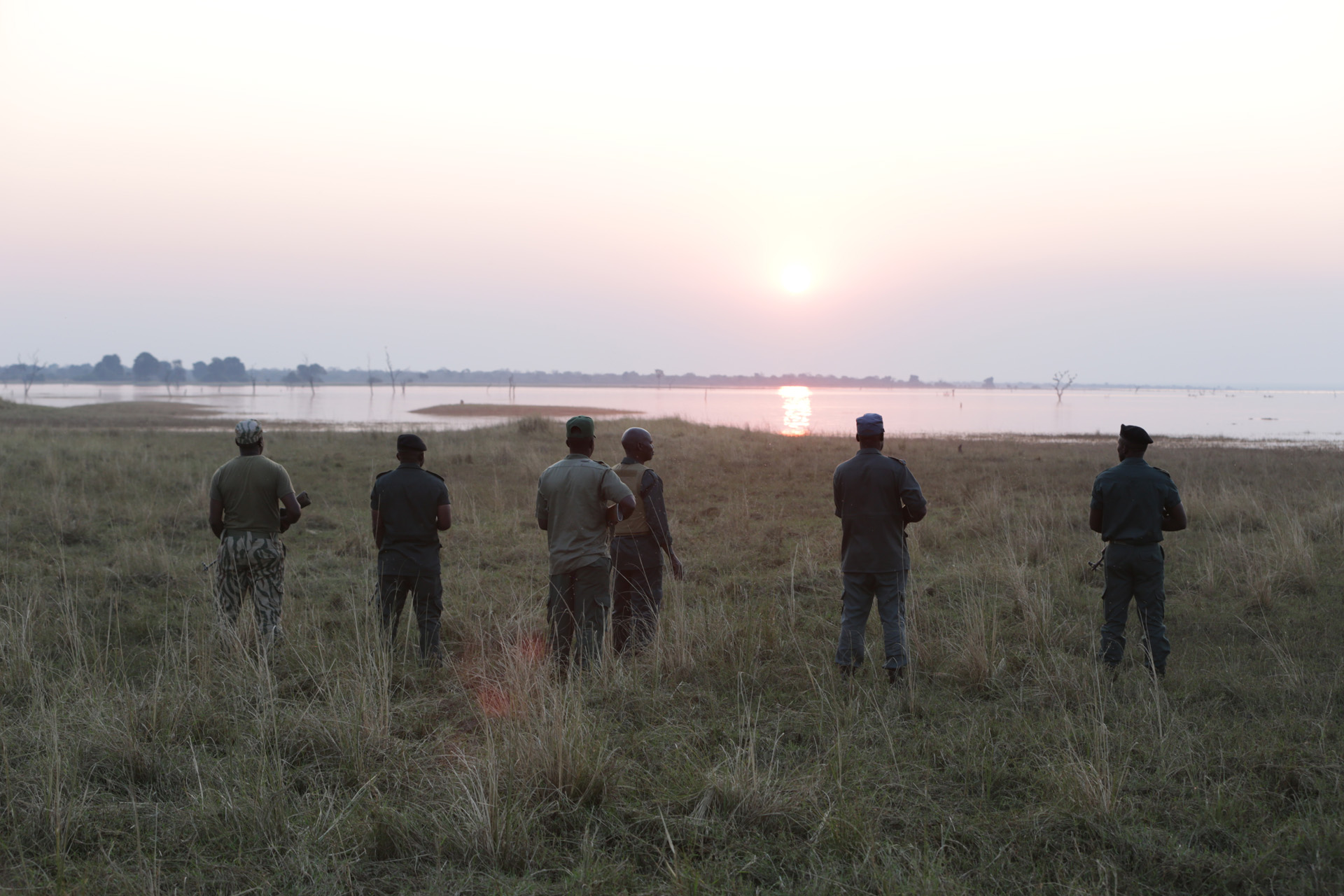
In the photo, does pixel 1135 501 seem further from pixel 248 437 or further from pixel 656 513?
pixel 248 437

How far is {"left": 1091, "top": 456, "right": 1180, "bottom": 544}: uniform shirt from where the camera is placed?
6.13 metres

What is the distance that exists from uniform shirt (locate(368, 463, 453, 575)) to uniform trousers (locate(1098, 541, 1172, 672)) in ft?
17.1

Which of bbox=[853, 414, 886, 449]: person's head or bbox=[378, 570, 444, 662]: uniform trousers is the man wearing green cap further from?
bbox=[853, 414, 886, 449]: person's head

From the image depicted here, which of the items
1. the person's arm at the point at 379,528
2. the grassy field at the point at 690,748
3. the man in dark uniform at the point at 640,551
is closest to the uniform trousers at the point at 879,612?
the grassy field at the point at 690,748

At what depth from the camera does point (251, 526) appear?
6.46 meters

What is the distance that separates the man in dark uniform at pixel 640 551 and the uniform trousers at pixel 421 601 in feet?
4.73

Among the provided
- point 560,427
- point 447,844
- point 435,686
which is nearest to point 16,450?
point 560,427

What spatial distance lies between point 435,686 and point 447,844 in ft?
7.52

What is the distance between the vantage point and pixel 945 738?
5.09 m

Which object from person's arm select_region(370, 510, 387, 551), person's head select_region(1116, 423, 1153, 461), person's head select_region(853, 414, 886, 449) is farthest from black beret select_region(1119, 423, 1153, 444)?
person's arm select_region(370, 510, 387, 551)

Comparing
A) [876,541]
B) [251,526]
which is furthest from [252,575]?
[876,541]

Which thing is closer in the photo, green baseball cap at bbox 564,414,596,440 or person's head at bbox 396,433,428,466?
green baseball cap at bbox 564,414,596,440

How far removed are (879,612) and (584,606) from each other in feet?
7.32

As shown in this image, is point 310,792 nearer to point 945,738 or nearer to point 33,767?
point 33,767
